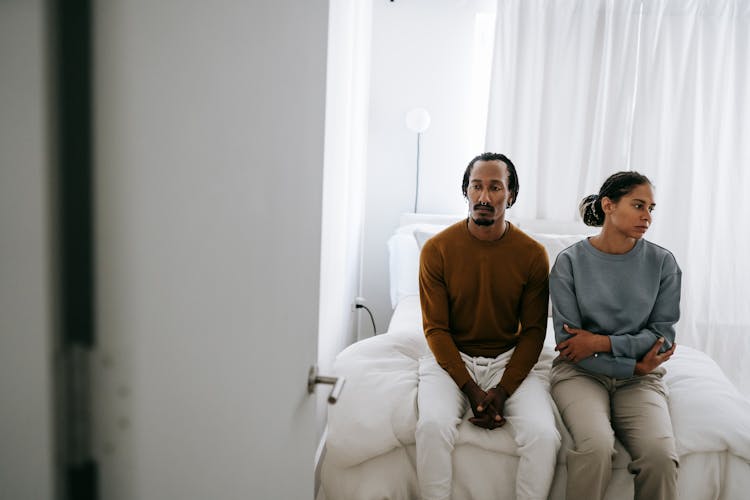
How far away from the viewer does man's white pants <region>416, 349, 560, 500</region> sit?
1.30 metres

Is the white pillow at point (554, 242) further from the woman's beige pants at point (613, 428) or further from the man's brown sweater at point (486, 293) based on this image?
the woman's beige pants at point (613, 428)

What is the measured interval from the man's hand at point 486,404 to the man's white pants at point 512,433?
0.03m

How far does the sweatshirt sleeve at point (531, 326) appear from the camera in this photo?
61.5 inches

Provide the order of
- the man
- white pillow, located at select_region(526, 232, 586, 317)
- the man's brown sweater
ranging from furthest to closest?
white pillow, located at select_region(526, 232, 586, 317), the man's brown sweater, the man

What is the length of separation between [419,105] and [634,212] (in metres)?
1.86

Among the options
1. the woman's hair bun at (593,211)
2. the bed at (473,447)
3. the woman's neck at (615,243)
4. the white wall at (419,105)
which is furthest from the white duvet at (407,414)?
the white wall at (419,105)

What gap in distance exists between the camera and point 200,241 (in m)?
0.47

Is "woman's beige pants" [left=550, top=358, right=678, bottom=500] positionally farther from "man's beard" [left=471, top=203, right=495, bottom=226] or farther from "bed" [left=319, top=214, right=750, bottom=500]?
"man's beard" [left=471, top=203, right=495, bottom=226]

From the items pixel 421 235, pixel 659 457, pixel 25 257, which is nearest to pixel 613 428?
pixel 659 457

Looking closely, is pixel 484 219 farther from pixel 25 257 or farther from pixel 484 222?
pixel 25 257

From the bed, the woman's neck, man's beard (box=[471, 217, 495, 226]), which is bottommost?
the bed

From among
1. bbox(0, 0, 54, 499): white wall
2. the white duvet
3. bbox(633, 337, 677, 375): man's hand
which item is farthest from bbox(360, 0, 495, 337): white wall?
bbox(0, 0, 54, 499): white wall

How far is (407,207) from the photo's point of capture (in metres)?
3.25

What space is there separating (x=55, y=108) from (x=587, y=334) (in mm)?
1541
